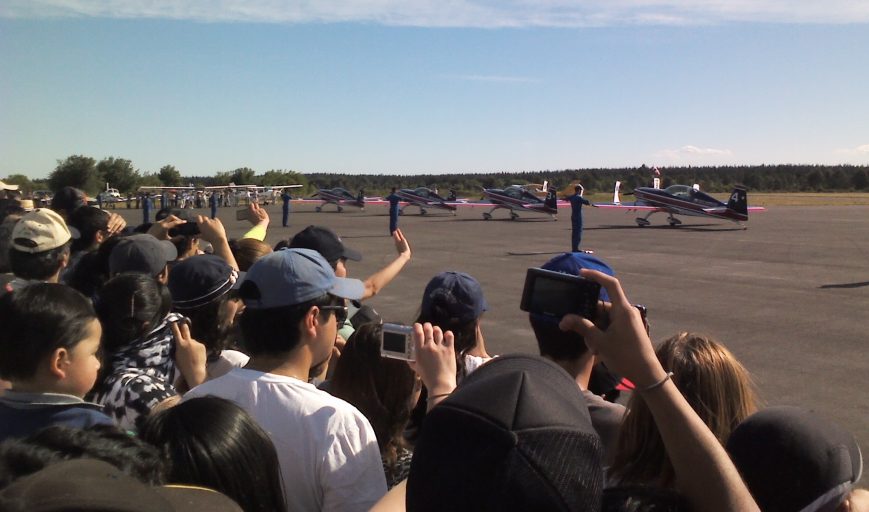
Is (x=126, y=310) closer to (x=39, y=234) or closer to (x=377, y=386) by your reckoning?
(x=377, y=386)

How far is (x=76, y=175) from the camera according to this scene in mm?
69750

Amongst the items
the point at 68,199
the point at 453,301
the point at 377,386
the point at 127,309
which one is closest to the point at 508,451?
the point at 377,386

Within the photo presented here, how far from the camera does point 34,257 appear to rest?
4266 mm

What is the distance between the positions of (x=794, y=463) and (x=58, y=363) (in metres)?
2.16

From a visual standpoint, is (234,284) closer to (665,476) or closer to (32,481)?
(665,476)

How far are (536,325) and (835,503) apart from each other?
0.99 m

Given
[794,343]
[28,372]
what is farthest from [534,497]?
[794,343]

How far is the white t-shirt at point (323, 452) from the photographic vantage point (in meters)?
2.05

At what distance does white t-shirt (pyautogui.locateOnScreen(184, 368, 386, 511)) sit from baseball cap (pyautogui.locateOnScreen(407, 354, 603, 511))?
1028 millimetres

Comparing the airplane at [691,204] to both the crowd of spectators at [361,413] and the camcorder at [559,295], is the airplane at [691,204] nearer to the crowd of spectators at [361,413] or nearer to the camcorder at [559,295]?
the crowd of spectators at [361,413]

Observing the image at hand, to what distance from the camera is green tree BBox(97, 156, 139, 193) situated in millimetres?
78488

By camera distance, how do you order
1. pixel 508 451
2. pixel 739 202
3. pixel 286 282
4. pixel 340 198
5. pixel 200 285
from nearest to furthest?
1. pixel 508 451
2. pixel 286 282
3. pixel 200 285
4. pixel 739 202
5. pixel 340 198

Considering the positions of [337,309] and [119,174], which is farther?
[119,174]

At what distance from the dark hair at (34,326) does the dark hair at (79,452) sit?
103cm
